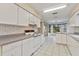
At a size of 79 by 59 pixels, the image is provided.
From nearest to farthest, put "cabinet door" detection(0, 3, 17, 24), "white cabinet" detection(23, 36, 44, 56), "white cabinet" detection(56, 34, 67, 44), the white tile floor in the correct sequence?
"cabinet door" detection(0, 3, 17, 24) → "white cabinet" detection(23, 36, 44, 56) → the white tile floor → "white cabinet" detection(56, 34, 67, 44)

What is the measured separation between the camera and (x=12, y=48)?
223cm

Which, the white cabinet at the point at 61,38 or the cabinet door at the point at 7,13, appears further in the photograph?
the white cabinet at the point at 61,38

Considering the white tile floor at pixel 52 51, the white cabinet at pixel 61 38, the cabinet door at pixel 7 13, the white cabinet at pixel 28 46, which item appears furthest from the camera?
the white cabinet at pixel 61 38

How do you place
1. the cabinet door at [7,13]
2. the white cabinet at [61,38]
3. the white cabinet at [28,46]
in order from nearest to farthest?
the cabinet door at [7,13] → the white cabinet at [28,46] → the white cabinet at [61,38]

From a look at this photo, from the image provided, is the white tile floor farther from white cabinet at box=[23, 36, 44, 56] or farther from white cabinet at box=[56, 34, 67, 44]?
white cabinet at box=[56, 34, 67, 44]

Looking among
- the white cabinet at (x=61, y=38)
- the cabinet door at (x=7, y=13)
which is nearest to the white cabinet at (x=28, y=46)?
the cabinet door at (x=7, y=13)

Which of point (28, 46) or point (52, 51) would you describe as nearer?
point (28, 46)

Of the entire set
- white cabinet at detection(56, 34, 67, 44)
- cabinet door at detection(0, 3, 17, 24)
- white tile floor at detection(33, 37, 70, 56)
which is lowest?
white tile floor at detection(33, 37, 70, 56)

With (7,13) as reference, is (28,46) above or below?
below

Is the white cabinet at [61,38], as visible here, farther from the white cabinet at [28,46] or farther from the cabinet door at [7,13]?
the cabinet door at [7,13]

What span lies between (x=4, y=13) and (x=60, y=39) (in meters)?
5.60

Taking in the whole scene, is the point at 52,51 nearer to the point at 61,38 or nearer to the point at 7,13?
the point at 61,38

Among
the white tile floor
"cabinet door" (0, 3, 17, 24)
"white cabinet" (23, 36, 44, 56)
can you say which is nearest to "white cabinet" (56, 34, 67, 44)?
the white tile floor

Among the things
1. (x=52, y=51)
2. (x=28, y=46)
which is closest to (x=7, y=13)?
(x=28, y=46)
